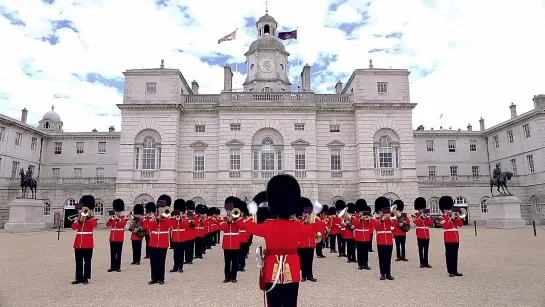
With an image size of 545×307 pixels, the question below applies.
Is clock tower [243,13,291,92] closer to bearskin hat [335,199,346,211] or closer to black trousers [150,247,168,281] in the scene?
bearskin hat [335,199,346,211]

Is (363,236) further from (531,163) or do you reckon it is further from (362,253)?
(531,163)

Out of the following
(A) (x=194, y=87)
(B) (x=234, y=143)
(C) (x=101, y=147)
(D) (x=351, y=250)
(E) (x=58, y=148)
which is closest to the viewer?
(D) (x=351, y=250)

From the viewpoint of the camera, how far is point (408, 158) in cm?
3431

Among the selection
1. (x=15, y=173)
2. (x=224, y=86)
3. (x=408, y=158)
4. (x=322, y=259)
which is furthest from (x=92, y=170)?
(x=322, y=259)

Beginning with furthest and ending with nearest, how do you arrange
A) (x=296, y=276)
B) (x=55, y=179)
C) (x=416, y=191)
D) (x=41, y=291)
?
1. (x=55, y=179)
2. (x=416, y=191)
3. (x=41, y=291)
4. (x=296, y=276)

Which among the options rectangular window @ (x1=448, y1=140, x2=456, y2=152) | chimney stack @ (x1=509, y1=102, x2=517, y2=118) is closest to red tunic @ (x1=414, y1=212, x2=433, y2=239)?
rectangular window @ (x1=448, y1=140, x2=456, y2=152)

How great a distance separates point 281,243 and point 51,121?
71856mm

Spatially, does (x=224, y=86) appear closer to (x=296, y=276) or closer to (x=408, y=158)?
(x=408, y=158)

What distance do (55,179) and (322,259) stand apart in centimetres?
3495

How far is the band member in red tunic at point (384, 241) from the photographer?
35.4 ft

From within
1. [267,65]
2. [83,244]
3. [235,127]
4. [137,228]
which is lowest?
[83,244]

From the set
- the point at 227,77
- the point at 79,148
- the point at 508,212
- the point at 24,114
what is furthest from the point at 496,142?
the point at 24,114

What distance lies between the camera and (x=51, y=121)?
6519 centimetres

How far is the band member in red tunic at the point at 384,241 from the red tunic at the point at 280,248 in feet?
20.3
